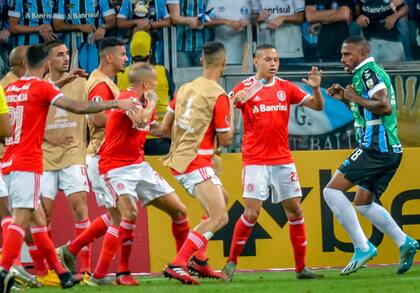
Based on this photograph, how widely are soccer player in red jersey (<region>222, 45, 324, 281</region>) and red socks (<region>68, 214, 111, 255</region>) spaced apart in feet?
4.46

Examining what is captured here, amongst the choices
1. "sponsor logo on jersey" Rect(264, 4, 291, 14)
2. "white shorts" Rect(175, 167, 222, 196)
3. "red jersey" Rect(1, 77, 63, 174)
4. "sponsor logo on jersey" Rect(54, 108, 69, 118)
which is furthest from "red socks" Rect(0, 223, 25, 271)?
"sponsor logo on jersey" Rect(264, 4, 291, 14)

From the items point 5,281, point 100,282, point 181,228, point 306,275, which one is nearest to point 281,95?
point 181,228

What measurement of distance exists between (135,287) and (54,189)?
224 cm

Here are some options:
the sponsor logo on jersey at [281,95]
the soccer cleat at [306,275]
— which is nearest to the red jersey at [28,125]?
the sponsor logo on jersey at [281,95]

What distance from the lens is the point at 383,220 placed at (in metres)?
14.7

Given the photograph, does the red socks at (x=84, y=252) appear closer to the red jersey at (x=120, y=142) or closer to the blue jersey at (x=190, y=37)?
the red jersey at (x=120, y=142)

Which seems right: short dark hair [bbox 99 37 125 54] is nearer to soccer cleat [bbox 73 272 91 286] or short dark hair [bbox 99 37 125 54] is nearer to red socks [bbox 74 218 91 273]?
red socks [bbox 74 218 91 273]

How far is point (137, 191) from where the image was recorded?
13812 millimetres

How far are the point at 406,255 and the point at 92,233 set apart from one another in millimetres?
3383

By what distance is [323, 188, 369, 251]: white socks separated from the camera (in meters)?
14.6

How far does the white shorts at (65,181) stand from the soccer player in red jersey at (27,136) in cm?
213

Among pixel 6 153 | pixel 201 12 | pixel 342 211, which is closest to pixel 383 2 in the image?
pixel 201 12

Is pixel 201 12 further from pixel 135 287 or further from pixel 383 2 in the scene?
pixel 135 287

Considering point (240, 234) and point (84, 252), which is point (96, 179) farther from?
point (240, 234)
